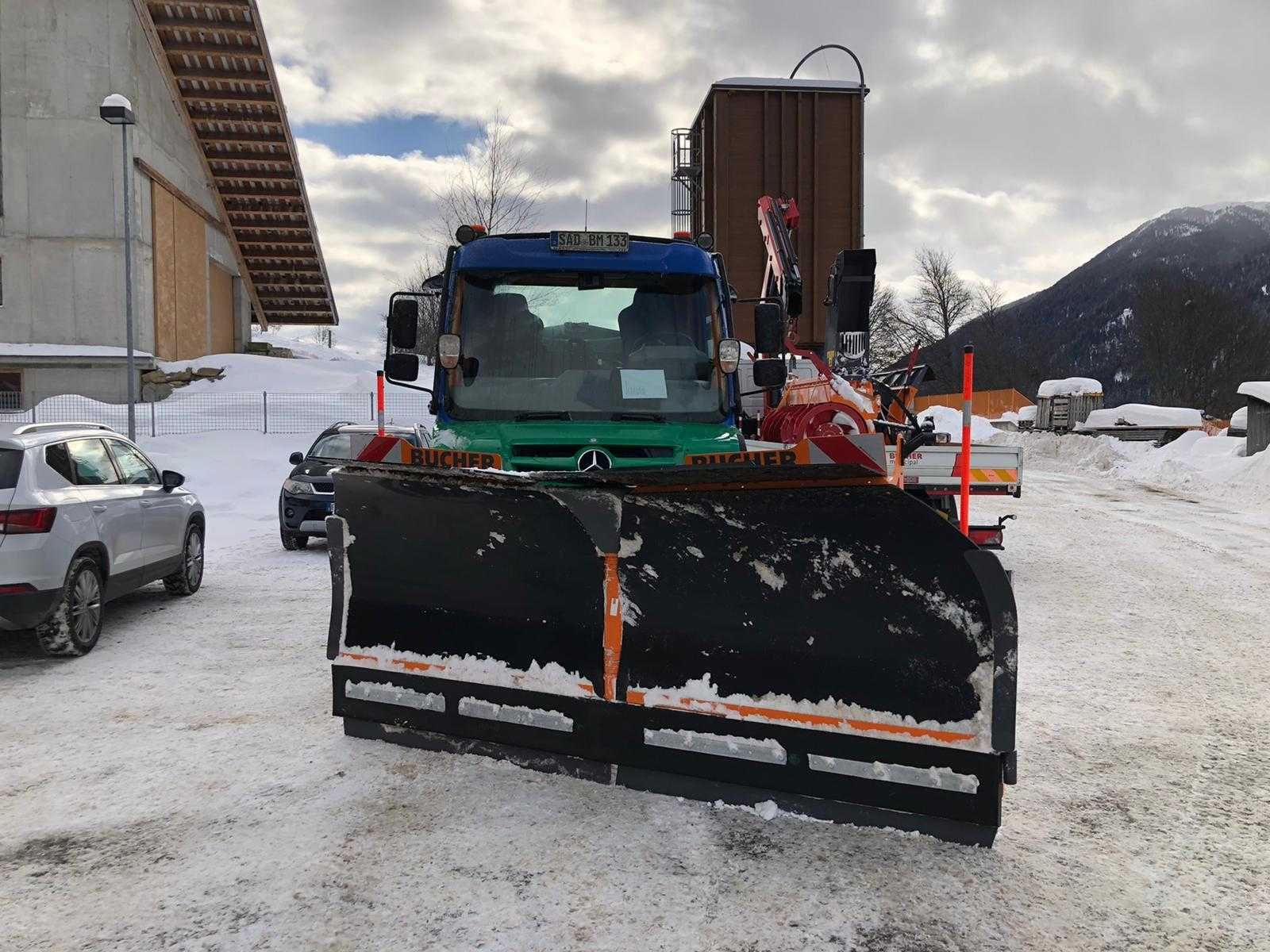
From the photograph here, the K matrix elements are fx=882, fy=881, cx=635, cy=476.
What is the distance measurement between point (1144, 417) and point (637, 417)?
86.0 feet

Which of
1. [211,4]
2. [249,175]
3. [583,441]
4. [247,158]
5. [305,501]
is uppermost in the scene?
[211,4]

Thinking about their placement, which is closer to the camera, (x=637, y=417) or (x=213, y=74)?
(x=637, y=417)

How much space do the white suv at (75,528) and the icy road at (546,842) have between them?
20.3 inches

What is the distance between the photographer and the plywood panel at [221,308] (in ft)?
102

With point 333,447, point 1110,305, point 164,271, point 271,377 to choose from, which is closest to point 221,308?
point 271,377

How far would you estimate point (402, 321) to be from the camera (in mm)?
5746

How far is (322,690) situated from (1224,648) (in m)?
6.14

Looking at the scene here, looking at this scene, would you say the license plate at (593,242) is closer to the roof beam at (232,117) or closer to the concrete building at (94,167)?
the concrete building at (94,167)

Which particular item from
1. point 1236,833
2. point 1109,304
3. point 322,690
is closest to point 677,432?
point 322,690

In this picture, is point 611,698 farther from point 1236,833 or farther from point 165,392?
point 165,392

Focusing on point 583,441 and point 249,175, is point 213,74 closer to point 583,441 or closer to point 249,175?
point 249,175

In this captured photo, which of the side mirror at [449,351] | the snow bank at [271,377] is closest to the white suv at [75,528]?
the side mirror at [449,351]

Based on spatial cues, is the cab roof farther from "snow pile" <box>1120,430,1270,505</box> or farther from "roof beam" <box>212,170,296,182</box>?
"roof beam" <box>212,170,296,182</box>

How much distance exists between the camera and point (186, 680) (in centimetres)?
559
